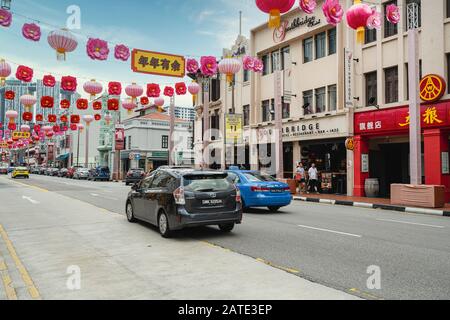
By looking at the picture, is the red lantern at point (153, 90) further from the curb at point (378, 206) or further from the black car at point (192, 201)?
the black car at point (192, 201)

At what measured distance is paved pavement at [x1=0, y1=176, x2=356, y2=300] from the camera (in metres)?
5.00

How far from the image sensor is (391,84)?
20.2 meters

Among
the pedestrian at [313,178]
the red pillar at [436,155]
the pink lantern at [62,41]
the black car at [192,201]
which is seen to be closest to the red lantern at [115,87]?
the pink lantern at [62,41]

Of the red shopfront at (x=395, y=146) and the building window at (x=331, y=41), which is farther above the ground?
the building window at (x=331, y=41)

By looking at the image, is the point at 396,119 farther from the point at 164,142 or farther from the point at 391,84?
the point at 164,142

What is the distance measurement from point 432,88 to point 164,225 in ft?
47.4

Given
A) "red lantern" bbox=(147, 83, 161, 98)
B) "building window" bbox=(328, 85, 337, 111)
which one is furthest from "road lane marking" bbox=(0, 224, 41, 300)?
"building window" bbox=(328, 85, 337, 111)

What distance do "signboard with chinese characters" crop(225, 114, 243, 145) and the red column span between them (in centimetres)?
857

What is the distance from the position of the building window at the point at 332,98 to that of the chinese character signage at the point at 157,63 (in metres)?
9.79

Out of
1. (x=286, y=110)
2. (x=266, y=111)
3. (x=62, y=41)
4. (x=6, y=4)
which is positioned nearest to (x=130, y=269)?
(x=62, y=41)

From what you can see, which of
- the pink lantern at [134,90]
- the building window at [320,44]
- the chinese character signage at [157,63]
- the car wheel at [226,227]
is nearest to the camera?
the car wheel at [226,227]

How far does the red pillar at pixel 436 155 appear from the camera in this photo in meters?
17.8

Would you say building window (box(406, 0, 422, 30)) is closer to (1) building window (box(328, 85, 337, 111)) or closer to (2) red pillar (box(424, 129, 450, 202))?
(2) red pillar (box(424, 129, 450, 202))
